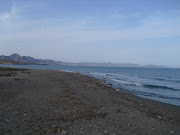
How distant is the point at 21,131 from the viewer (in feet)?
19.5

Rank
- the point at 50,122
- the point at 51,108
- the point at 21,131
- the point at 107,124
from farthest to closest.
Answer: the point at 51,108, the point at 107,124, the point at 50,122, the point at 21,131

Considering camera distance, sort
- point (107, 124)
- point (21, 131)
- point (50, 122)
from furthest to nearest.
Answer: point (107, 124), point (50, 122), point (21, 131)

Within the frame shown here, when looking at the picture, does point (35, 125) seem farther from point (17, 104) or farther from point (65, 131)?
point (17, 104)

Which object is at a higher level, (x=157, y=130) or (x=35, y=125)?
(x=35, y=125)

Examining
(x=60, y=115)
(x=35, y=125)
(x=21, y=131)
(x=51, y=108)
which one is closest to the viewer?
(x=21, y=131)

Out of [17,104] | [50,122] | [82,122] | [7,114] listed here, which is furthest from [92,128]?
[17,104]

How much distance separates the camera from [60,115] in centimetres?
808

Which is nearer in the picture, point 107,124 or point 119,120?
point 107,124

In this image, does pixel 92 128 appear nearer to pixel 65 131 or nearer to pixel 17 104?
pixel 65 131

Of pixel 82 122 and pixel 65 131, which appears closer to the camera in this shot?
pixel 65 131

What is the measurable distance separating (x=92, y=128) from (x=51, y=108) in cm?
365

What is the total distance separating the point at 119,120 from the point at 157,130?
212cm

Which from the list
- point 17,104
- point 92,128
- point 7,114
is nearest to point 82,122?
point 92,128

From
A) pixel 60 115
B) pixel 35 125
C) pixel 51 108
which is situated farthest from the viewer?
pixel 51 108
